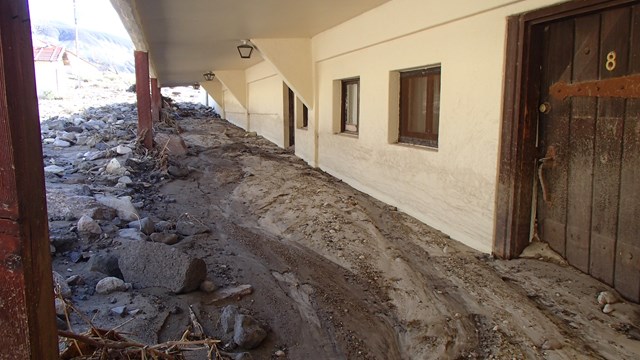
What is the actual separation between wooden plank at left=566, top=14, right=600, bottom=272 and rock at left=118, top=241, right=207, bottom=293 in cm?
276

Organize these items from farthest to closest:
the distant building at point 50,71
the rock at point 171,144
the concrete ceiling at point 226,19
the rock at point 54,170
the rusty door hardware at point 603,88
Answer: the distant building at point 50,71 → the rock at point 171,144 → the rock at point 54,170 → the concrete ceiling at point 226,19 → the rusty door hardware at point 603,88

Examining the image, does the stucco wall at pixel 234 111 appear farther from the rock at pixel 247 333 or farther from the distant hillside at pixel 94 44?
the distant hillside at pixel 94 44

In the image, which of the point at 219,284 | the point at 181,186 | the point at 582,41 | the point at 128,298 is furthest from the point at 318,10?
the point at 128,298

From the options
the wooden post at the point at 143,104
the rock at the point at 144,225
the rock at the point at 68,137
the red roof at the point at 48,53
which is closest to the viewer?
the rock at the point at 144,225

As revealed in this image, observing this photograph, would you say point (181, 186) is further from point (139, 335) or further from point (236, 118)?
point (236, 118)

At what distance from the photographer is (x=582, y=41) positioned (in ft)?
11.4

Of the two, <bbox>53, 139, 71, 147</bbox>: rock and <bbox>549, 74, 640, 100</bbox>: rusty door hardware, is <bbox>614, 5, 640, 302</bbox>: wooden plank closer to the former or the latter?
<bbox>549, 74, 640, 100</bbox>: rusty door hardware

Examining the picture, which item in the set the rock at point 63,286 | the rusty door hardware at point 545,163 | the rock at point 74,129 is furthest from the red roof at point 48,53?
the rusty door hardware at point 545,163

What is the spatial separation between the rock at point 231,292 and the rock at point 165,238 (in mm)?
1104

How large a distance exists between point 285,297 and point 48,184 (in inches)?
158

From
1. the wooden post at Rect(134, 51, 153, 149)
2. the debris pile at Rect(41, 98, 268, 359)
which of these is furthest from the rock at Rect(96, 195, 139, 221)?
the wooden post at Rect(134, 51, 153, 149)

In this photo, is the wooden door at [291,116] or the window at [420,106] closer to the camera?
the window at [420,106]

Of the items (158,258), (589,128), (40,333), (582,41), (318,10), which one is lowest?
(158,258)

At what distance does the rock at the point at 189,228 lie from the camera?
15.3ft
